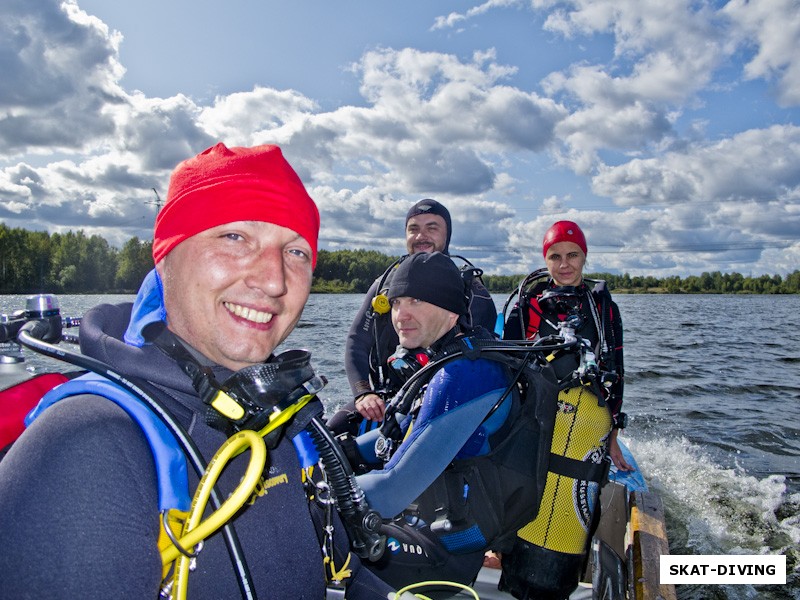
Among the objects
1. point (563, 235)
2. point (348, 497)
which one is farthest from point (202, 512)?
point (563, 235)

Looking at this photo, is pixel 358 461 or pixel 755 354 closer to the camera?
pixel 358 461

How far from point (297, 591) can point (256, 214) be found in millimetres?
1088

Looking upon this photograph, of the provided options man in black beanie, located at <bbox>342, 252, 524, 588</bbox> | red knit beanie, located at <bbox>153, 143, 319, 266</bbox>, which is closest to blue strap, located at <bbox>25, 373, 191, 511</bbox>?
red knit beanie, located at <bbox>153, 143, 319, 266</bbox>

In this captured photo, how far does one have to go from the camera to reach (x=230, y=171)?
62.0 inches

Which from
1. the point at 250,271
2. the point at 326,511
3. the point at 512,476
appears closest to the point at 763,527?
the point at 512,476

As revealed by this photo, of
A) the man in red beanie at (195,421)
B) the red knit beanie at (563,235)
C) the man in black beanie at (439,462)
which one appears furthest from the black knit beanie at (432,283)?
the red knit beanie at (563,235)

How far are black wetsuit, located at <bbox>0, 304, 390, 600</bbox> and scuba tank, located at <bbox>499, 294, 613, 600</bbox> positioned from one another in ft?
6.24

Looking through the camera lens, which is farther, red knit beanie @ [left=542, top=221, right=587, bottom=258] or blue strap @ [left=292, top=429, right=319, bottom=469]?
Answer: red knit beanie @ [left=542, top=221, right=587, bottom=258]

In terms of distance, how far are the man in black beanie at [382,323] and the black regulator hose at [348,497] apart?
292cm

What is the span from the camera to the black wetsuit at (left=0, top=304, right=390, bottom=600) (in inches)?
36.8

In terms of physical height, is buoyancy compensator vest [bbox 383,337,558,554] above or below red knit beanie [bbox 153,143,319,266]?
below

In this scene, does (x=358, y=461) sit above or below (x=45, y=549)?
below

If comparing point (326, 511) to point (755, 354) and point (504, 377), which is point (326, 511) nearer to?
point (504, 377)

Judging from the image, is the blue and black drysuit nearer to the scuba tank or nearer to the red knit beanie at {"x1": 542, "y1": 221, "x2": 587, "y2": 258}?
the scuba tank
